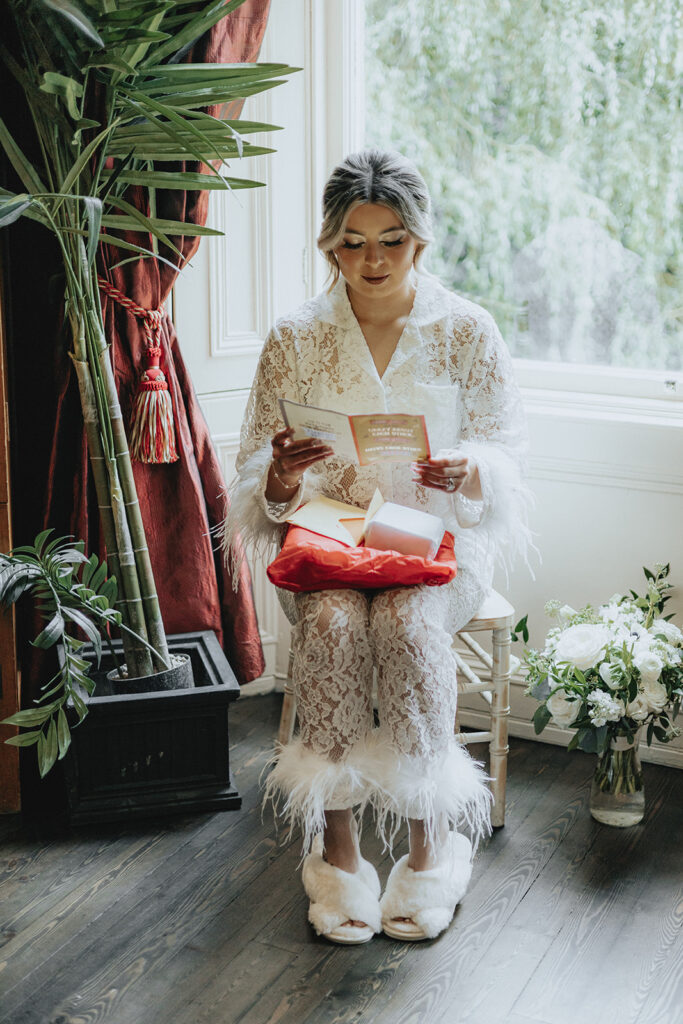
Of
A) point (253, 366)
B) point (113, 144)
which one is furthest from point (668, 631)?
point (113, 144)

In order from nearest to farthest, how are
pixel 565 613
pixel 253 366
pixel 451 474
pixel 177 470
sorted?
pixel 451 474 → pixel 565 613 → pixel 177 470 → pixel 253 366

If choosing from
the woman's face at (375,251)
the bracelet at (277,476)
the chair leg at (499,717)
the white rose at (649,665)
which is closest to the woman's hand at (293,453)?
the bracelet at (277,476)

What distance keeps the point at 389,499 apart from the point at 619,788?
30.8 inches

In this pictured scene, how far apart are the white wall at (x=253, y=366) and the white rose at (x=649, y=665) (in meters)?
0.34

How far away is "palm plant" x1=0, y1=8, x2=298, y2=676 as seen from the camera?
6.32 ft

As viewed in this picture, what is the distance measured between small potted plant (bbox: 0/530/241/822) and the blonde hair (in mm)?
818

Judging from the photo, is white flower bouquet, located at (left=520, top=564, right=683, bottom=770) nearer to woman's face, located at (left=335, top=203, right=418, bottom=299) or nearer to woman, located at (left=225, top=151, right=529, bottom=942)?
woman, located at (left=225, top=151, right=529, bottom=942)

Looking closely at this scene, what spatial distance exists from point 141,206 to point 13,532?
30.7 inches

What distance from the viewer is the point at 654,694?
87.9 inches

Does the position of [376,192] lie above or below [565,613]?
above

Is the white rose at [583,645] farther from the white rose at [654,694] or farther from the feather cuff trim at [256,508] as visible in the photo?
the feather cuff trim at [256,508]

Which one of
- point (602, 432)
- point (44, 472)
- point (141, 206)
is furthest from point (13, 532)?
point (602, 432)

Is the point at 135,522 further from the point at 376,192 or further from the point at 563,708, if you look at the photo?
the point at 563,708

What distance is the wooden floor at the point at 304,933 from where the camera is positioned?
70.9 inches
